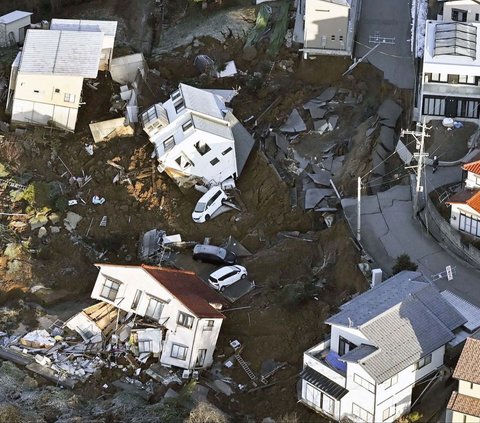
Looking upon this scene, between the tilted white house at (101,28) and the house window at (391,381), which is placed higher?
the tilted white house at (101,28)

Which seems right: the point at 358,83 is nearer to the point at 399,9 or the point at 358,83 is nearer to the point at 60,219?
the point at 399,9

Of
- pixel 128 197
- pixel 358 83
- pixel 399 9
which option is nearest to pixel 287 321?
pixel 128 197

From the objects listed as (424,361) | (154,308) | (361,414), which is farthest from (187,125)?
(361,414)

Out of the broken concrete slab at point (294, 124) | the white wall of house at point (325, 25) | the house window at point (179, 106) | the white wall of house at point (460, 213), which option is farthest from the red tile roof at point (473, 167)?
the house window at point (179, 106)

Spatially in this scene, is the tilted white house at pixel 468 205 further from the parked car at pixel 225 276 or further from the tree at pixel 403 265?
the parked car at pixel 225 276

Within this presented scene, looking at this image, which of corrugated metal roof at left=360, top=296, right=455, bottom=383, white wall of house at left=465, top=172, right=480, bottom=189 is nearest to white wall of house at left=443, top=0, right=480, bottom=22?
white wall of house at left=465, top=172, right=480, bottom=189

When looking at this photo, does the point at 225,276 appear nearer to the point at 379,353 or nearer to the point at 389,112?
the point at 379,353

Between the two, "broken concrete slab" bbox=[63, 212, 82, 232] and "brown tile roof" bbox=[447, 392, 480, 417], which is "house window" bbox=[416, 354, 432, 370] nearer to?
"brown tile roof" bbox=[447, 392, 480, 417]
